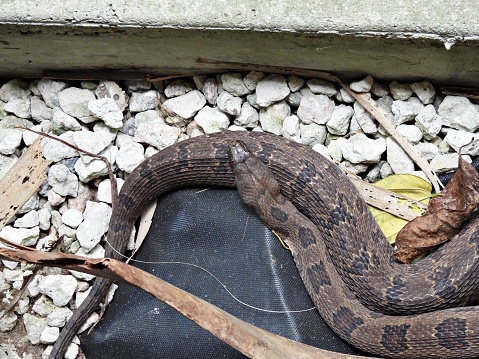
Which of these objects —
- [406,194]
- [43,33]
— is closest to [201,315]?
[406,194]

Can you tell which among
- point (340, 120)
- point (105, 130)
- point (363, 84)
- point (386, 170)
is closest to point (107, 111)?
point (105, 130)

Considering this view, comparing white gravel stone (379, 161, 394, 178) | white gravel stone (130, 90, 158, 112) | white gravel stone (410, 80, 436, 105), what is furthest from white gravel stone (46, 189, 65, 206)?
white gravel stone (410, 80, 436, 105)

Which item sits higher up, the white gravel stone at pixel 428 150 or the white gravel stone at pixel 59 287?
the white gravel stone at pixel 428 150

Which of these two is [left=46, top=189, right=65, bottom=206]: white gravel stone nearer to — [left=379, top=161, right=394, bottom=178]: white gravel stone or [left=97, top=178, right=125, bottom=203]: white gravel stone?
[left=97, top=178, right=125, bottom=203]: white gravel stone

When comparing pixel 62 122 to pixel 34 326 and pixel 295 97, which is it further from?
pixel 295 97

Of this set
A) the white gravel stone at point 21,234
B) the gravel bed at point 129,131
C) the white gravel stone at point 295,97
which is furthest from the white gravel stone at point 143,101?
the white gravel stone at point 21,234

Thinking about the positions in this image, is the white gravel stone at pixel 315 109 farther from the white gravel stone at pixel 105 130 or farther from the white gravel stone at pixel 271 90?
the white gravel stone at pixel 105 130

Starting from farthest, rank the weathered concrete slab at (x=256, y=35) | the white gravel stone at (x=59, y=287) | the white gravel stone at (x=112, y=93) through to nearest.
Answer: the white gravel stone at (x=112, y=93), the white gravel stone at (x=59, y=287), the weathered concrete slab at (x=256, y=35)

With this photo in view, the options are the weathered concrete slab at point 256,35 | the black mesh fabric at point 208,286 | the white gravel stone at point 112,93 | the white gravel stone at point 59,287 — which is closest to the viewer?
the weathered concrete slab at point 256,35

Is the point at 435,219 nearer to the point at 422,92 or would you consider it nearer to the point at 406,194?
the point at 406,194
